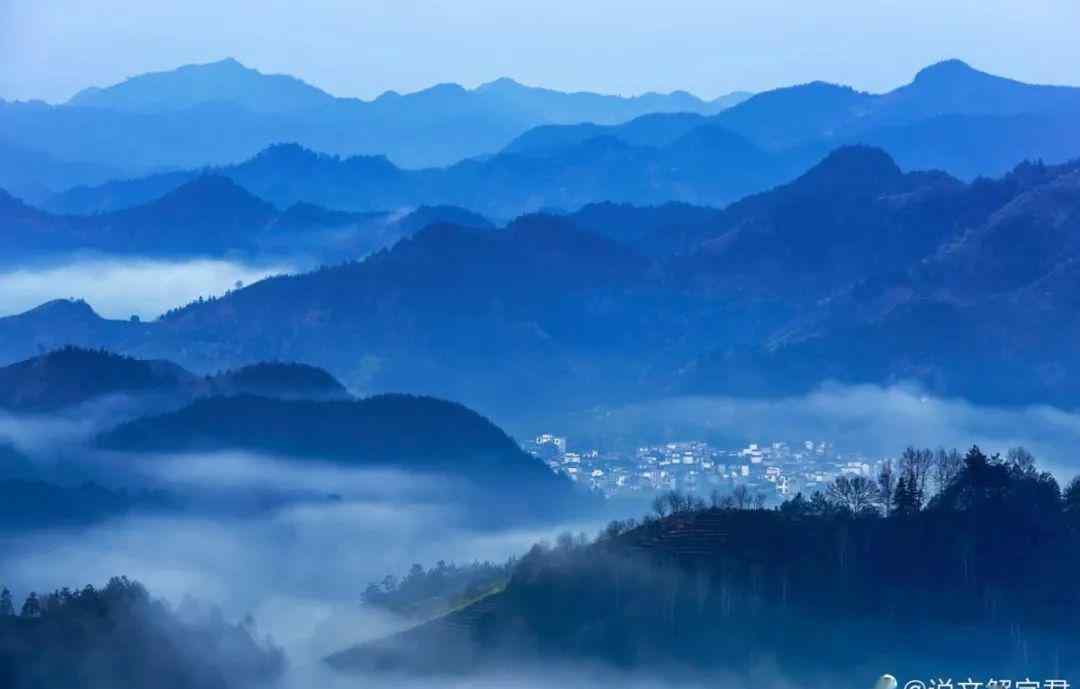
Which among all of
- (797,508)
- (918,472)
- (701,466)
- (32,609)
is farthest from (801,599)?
(701,466)

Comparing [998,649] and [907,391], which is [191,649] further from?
[907,391]

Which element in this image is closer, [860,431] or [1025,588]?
[1025,588]

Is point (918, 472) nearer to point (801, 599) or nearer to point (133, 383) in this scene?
point (801, 599)

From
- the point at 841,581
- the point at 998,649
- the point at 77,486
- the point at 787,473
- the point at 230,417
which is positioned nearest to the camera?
the point at 998,649

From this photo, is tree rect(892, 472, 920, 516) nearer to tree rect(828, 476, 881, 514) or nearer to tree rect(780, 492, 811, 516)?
tree rect(828, 476, 881, 514)

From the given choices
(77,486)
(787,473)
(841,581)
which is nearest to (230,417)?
(77,486)

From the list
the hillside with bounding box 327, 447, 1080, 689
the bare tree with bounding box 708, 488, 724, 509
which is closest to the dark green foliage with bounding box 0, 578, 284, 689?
the hillside with bounding box 327, 447, 1080, 689
